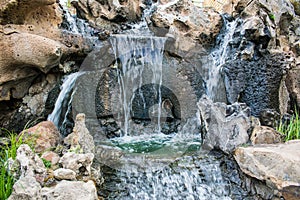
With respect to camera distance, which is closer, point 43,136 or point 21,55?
point 43,136

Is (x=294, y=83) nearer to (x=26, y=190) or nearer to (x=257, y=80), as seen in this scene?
(x=257, y=80)

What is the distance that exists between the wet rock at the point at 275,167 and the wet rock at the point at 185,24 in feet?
12.7

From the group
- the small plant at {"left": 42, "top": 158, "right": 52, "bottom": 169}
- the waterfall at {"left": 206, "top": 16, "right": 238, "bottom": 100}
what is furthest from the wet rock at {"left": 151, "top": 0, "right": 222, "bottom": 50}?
the small plant at {"left": 42, "top": 158, "right": 52, "bottom": 169}

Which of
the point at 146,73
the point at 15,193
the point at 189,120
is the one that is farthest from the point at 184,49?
the point at 15,193

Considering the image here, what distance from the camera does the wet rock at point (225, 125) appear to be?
13.9 ft

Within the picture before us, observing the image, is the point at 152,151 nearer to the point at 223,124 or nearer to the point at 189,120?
the point at 223,124

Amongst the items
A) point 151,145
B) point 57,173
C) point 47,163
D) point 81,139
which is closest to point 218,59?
point 151,145

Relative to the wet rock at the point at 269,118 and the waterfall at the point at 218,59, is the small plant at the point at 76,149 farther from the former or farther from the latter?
the waterfall at the point at 218,59

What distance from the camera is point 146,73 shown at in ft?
21.5

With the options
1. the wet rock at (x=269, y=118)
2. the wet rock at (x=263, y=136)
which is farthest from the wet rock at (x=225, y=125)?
the wet rock at (x=269, y=118)

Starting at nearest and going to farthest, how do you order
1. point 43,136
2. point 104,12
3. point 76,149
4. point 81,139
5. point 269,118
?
point 76,149 < point 81,139 < point 43,136 < point 269,118 < point 104,12

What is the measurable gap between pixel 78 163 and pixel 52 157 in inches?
18.5

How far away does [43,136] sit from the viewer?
13.1 ft

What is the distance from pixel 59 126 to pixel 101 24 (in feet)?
10.8
